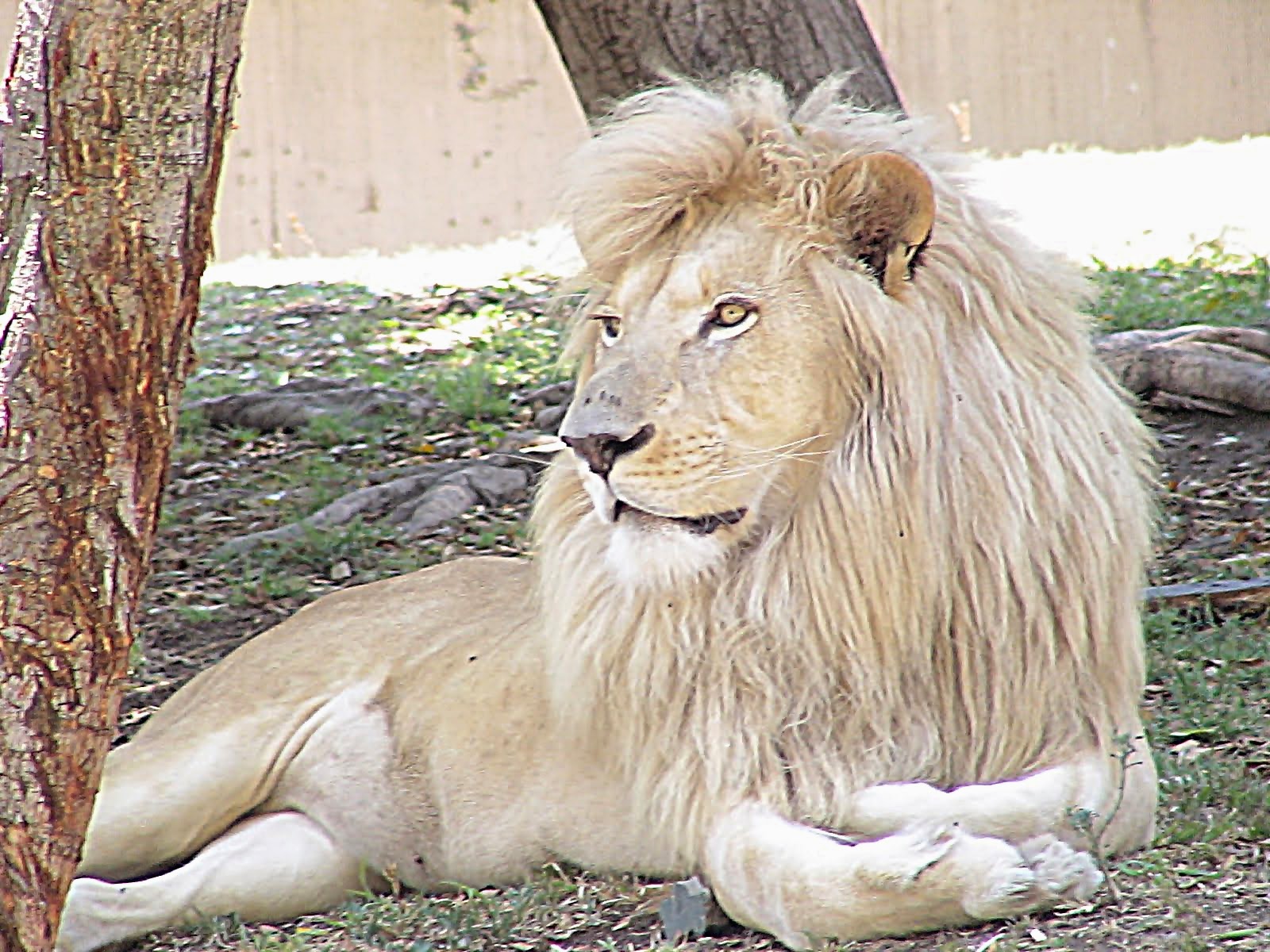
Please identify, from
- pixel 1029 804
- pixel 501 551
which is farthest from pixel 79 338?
pixel 501 551

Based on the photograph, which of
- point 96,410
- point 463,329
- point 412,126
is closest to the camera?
point 96,410

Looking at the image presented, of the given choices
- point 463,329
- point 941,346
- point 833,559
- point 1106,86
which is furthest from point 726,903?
point 1106,86

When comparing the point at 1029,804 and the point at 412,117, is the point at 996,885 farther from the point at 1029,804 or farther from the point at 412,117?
the point at 412,117

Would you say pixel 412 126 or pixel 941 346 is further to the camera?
pixel 412 126

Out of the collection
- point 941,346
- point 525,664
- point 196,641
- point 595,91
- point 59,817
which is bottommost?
point 196,641

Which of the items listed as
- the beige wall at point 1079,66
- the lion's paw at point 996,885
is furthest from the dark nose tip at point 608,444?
the beige wall at point 1079,66

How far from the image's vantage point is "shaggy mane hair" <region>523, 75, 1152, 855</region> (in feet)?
10.1

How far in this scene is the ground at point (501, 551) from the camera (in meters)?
3.07

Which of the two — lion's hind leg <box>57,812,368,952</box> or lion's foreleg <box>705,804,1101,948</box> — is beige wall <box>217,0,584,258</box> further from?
lion's foreleg <box>705,804,1101,948</box>

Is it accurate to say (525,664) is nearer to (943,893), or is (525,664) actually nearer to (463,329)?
(943,893)

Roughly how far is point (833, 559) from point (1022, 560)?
33cm

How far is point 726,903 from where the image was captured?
3033 millimetres

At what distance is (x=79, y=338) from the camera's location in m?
2.39

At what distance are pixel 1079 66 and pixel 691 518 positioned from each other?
1252cm
